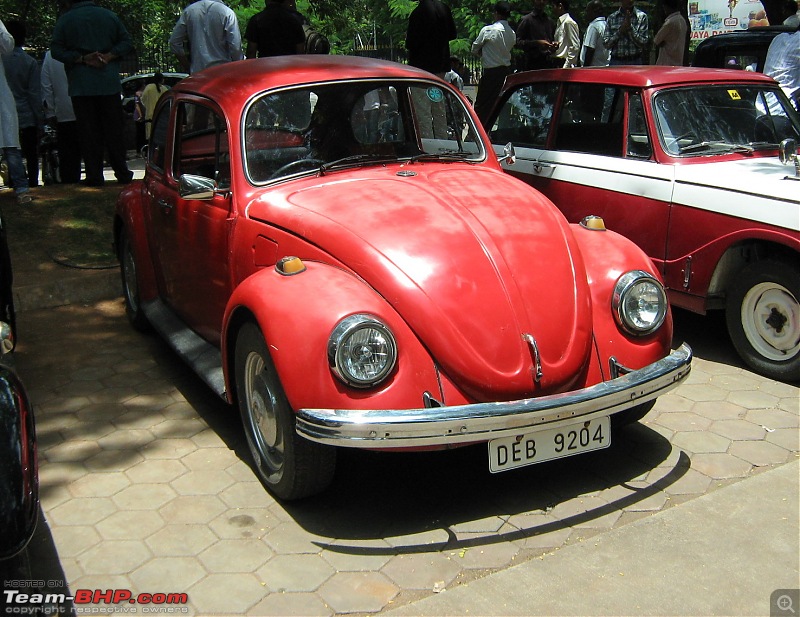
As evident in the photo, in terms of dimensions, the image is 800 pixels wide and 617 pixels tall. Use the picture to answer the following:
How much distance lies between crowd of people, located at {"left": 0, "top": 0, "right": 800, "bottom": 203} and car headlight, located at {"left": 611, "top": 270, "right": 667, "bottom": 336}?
5.51 meters

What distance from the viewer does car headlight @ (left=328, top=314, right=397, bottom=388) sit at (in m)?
3.49

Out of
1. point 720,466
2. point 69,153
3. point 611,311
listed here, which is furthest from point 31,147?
point 720,466

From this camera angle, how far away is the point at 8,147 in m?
8.34

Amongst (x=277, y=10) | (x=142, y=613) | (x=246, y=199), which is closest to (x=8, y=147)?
(x=277, y=10)

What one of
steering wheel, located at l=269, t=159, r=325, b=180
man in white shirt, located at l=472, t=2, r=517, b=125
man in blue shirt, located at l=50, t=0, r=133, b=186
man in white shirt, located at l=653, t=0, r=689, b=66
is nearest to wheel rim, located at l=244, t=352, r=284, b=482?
steering wheel, located at l=269, t=159, r=325, b=180

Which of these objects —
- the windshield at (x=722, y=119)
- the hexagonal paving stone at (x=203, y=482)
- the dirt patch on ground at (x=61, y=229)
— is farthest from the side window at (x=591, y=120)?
the dirt patch on ground at (x=61, y=229)

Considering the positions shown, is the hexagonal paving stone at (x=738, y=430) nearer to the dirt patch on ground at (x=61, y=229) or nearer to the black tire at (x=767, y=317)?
the black tire at (x=767, y=317)

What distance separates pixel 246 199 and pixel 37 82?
8154 mm

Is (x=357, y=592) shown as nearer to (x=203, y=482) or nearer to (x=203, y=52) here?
(x=203, y=482)

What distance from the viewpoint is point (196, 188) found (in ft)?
15.2

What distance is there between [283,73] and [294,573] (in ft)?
8.93

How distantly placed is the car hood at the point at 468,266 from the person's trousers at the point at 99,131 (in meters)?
5.49

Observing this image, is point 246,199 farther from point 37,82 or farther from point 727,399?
point 37,82

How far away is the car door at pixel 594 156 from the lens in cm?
592
